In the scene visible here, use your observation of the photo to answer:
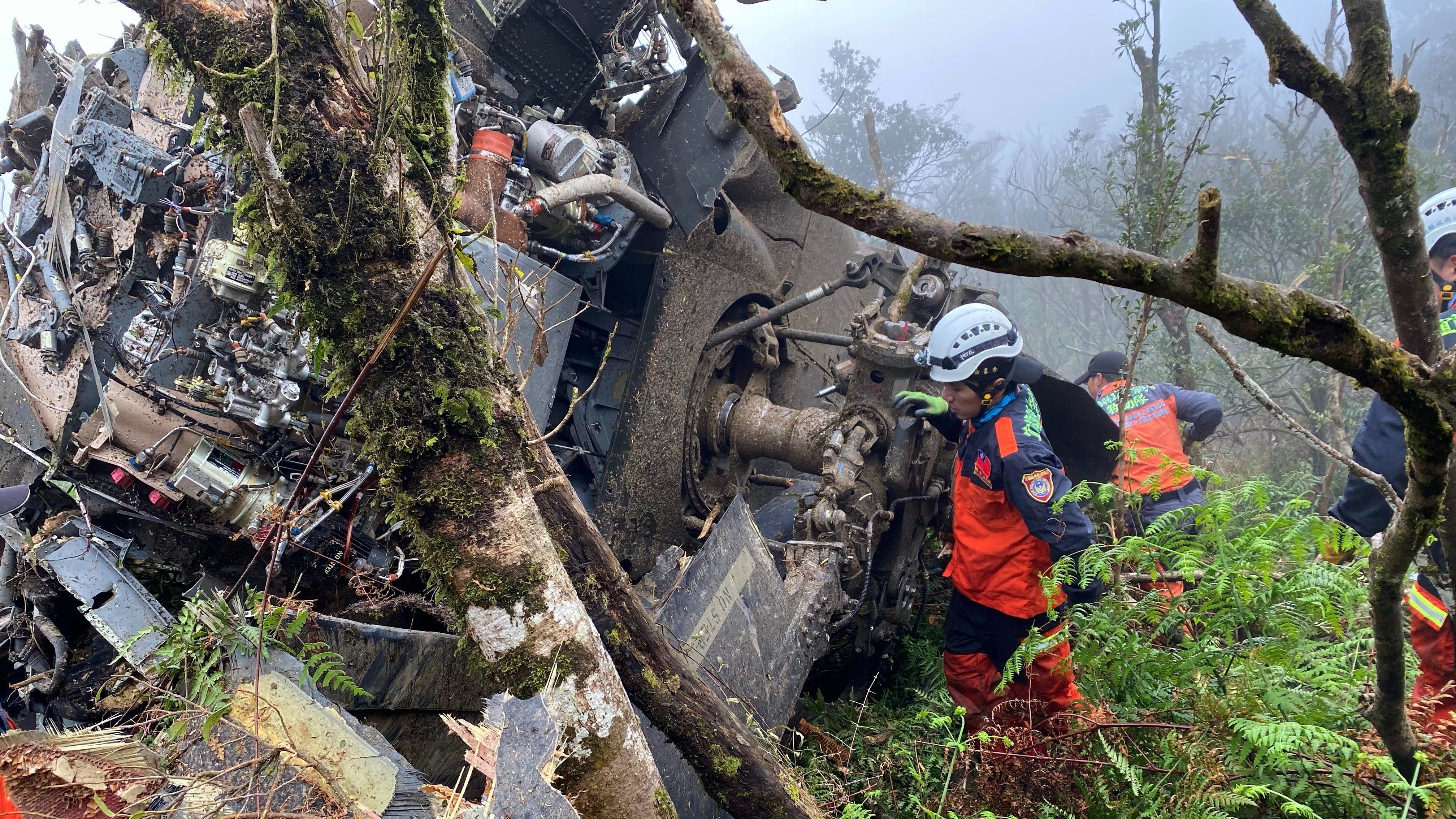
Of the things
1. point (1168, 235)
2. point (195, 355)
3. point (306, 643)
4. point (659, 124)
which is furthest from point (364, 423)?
point (1168, 235)

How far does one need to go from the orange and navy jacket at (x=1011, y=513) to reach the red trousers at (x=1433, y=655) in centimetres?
112

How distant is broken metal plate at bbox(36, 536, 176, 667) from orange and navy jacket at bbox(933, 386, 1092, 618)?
356 cm

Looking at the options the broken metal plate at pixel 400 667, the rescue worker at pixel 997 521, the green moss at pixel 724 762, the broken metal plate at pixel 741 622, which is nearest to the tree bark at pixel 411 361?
the green moss at pixel 724 762

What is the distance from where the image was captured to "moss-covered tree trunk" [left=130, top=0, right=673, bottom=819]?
2.01 meters

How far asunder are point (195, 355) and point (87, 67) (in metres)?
1.87

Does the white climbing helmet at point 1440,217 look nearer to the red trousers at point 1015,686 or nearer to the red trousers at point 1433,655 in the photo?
the red trousers at point 1433,655

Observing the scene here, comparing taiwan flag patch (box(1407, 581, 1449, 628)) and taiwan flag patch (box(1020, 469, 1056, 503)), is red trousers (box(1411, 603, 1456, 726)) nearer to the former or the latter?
taiwan flag patch (box(1407, 581, 1449, 628))

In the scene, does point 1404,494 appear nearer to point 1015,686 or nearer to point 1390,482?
point 1390,482

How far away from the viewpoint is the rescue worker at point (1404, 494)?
260cm

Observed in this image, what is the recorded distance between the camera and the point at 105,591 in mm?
3164

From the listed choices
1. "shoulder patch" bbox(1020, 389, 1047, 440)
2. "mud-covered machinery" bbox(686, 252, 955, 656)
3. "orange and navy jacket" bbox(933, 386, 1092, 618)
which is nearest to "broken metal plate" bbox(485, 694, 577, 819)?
"mud-covered machinery" bbox(686, 252, 955, 656)

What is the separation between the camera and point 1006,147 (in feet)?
209

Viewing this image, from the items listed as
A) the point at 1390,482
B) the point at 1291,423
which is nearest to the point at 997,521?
the point at 1390,482

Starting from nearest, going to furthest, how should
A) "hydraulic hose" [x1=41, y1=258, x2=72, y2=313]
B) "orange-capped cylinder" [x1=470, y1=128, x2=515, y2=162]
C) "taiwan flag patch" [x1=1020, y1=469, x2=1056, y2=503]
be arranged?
1. "taiwan flag patch" [x1=1020, y1=469, x2=1056, y2=503]
2. "hydraulic hose" [x1=41, y1=258, x2=72, y2=313]
3. "orange-capped cylinder" [x1=470, y1=128, x2=515, y2=162]
